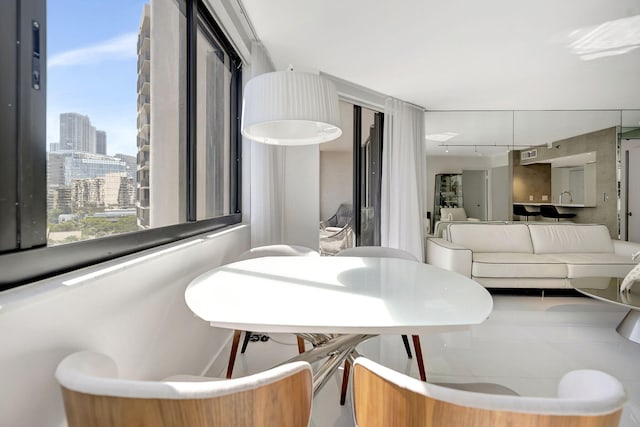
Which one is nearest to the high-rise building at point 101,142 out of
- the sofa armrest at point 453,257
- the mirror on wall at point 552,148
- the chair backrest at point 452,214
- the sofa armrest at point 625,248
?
the sofa armrest at point 453,257

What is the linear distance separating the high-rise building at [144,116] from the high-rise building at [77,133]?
426 millimetres

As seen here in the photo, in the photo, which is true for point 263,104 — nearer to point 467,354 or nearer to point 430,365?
point 430,365

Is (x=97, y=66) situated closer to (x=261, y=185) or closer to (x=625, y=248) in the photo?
(x=261, y=185)

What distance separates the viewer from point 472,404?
56 cm

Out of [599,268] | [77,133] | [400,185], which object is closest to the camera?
[77,133]

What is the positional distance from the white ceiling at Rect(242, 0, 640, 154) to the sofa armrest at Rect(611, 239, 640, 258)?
1.75 metres

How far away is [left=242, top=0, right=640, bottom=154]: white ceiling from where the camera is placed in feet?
8.18

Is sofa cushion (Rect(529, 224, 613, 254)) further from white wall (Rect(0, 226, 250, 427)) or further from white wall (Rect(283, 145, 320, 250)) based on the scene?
white wall (Rect(0, 226, 250, 427))

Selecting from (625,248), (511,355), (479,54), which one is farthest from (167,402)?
(625,248)

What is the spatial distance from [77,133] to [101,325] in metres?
0.68

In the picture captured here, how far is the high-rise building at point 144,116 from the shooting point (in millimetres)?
1674

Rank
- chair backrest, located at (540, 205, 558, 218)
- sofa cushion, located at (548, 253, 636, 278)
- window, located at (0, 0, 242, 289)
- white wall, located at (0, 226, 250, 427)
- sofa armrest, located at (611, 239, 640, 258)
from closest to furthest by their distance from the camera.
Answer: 1. white wall, located at (0, 226, 250, 427)
2. window, located at (0, 0, 242, 289)
3. sofa cushion, located at (548, 253, 636, 278)
4. sofa armrest, located at (611, 239, 640, 258)
5. chair backrest, located at (540, 205, 558, 218)

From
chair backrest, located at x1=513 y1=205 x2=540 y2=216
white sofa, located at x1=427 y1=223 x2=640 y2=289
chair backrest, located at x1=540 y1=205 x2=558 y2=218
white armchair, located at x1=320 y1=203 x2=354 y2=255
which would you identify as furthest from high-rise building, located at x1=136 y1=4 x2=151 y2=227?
chair backrest, located at x1=540 y1=205 x2=558 y2=218

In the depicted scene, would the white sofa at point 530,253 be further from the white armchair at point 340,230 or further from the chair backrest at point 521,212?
the white armchair at point 340,230
